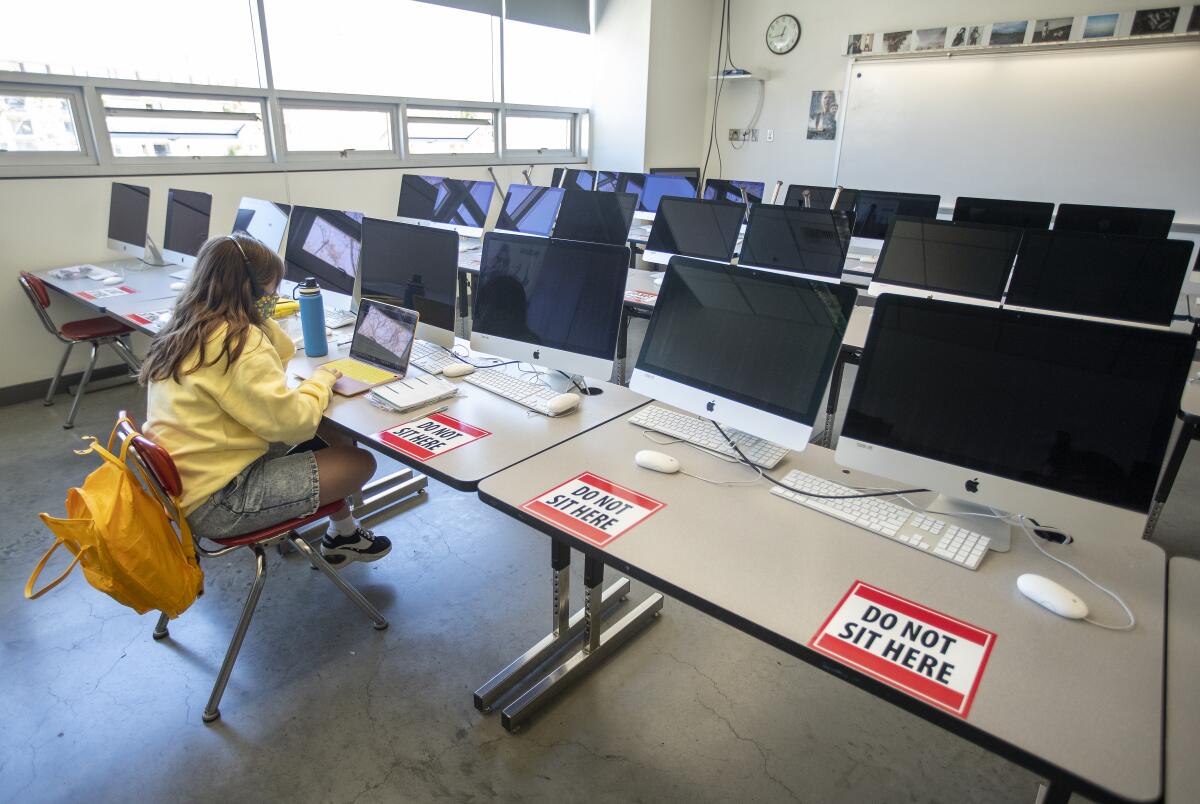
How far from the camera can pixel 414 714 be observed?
1.78 metres

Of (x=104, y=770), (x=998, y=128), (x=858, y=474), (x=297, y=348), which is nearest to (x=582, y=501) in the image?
(x=858, y=474)

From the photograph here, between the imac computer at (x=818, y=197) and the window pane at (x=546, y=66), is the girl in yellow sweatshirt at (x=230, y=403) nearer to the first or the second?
the imac computer at (x=818, y=197)

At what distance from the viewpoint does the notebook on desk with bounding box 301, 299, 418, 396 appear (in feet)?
6.77

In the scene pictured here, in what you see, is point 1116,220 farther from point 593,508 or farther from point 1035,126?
point 593,508

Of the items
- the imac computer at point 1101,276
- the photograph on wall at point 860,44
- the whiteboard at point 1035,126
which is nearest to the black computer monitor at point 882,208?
the imac computer at point 1101,276

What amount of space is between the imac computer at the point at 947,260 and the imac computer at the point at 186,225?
344cm

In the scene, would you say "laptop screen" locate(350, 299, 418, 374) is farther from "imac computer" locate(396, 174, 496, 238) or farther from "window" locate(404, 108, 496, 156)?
"window" locate(404, 108, 496, 156)

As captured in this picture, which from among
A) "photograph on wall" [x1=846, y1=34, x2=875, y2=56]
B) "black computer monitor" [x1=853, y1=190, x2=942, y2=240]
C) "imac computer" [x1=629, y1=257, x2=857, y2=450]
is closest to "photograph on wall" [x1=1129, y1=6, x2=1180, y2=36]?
"photograph on wall" [x1=846, y1=34, x2=875, y2=56]

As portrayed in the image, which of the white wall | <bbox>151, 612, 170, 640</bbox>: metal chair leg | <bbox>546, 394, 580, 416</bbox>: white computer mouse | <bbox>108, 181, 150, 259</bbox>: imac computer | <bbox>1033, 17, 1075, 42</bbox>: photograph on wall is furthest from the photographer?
<bbox>1033, 17, 1075, 42</bbox>: photograph on wall

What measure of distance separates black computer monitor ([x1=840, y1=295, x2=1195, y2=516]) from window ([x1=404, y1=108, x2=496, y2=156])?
17.0 ft

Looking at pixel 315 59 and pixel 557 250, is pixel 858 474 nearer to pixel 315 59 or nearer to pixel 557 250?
pixel 557 250

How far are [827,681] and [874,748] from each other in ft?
0.78

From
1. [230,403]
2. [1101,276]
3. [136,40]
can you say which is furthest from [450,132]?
[1101,276]

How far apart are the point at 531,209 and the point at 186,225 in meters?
2.04
